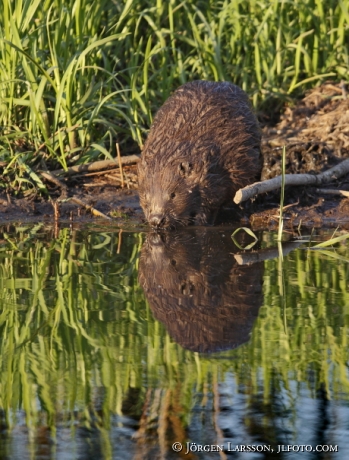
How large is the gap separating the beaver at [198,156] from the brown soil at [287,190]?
27 cm

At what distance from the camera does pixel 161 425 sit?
2789 millimetres

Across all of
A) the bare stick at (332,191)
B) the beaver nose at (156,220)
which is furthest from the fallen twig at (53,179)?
the bare stick at (332,191)

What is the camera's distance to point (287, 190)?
6457mm

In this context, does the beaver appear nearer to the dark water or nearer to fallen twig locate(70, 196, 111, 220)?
fallen twig locate(70, 196, 111, 220)

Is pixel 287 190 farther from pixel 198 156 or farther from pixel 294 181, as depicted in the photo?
pixel 198 156

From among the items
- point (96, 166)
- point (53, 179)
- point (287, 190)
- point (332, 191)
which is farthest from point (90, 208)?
point (332, 191)

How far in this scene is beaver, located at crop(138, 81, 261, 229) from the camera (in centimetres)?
587

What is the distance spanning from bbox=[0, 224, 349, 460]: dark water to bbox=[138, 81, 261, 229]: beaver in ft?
2.46

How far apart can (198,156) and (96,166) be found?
1.16m

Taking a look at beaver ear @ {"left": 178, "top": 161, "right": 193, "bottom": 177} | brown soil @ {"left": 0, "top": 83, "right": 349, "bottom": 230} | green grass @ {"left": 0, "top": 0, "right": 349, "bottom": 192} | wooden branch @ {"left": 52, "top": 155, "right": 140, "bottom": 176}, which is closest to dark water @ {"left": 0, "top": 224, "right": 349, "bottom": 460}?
beaver ear @ {"left": 178, "top": 161, "right": 193, "bottom": 177}

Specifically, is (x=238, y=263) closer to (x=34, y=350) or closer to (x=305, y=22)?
(x=34, y=350)

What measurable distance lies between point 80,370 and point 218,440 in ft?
2.30

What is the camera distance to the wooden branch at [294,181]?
19.2ft

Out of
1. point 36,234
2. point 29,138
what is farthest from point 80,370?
point 29,138
